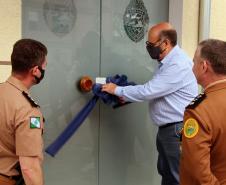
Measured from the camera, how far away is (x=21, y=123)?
103 inches

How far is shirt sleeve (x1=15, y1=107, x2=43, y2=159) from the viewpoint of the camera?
2.61m

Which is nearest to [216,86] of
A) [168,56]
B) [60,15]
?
[168,56]

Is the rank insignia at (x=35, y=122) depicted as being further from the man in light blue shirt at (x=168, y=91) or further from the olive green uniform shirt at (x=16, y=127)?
the man in light blue shirt at (x=168, y=91)

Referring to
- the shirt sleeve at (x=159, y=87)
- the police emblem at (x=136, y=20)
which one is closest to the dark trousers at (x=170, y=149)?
the shirt sleeve at (x=159, y=87)

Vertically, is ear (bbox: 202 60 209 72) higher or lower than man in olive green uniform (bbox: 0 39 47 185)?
higher

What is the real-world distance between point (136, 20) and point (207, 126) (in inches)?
98.9

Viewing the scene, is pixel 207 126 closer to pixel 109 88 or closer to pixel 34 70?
pixel 34 70

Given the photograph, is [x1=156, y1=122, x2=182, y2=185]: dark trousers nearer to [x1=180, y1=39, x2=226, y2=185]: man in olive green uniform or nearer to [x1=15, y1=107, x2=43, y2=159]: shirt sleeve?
[x1=180, y1=39, x2=226, y2=185]: man in olive green uniform

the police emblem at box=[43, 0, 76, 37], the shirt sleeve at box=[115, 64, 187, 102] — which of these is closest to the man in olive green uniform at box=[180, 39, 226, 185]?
the shirt sleeve at box=[115, 64, 187, 102]

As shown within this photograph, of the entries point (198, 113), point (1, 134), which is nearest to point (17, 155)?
point (1, 134)

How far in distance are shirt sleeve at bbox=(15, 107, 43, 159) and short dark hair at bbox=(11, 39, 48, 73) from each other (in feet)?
0.94

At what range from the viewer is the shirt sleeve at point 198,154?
2.56 metres

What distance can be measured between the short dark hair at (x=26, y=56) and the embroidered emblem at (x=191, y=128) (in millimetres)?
975

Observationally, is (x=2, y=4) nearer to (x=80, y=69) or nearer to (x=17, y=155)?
(x=80, y=69)
